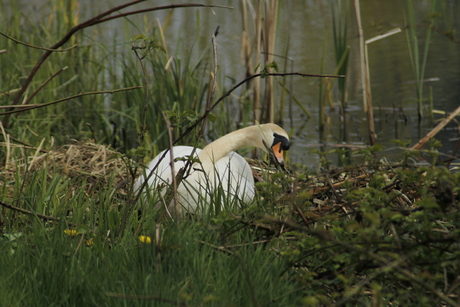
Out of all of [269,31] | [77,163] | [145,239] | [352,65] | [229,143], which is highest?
[269,31]

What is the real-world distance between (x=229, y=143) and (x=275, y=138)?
10.8 inches

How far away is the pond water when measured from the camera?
18.6ft

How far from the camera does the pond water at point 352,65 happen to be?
5.66 meters

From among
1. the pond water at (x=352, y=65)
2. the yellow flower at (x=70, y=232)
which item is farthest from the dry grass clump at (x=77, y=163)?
the pond water at (x=352, y=65)

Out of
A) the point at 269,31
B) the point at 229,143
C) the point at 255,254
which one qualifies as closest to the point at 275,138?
the point at 229,143

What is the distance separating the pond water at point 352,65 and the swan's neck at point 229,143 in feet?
4.08

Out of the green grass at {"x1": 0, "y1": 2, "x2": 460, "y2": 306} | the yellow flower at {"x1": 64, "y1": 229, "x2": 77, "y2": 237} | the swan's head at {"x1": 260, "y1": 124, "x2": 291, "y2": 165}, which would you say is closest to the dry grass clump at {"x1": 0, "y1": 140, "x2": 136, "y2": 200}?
the green grass at {"x1": 0, "y1": 2, "x2": 460, "y2": 306}

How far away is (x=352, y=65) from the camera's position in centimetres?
752

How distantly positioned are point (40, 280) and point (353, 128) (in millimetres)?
4272

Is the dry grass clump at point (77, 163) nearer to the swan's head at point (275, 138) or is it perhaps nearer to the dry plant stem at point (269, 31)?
the swan's head at point (275, 138)

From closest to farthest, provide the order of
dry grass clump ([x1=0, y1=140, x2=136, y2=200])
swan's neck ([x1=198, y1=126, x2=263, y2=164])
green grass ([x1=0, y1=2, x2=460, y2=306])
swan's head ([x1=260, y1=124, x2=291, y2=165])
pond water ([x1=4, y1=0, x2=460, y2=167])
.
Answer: green grass ([x1=0, y1=2, x2=460, y2=306]) < swan's neck ([x1=198, y1=126, x2=263, y2=164]) < swan's head ([x1=260, y1=124, x2=291, y2=165]) < dry grass clump ([x1=0, y1=140, x2=136, y2=200]) < pond water ([x1=4, y1=0, x2=460, y2=167])

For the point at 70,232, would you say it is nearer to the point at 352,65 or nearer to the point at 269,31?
the point at 269,31

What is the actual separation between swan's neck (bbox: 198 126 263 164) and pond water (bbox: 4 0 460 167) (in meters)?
1.24

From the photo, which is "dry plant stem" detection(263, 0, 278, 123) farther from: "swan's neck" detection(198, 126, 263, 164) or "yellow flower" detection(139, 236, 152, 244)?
"yellow flower" detection(139, 236, 152, 244)
